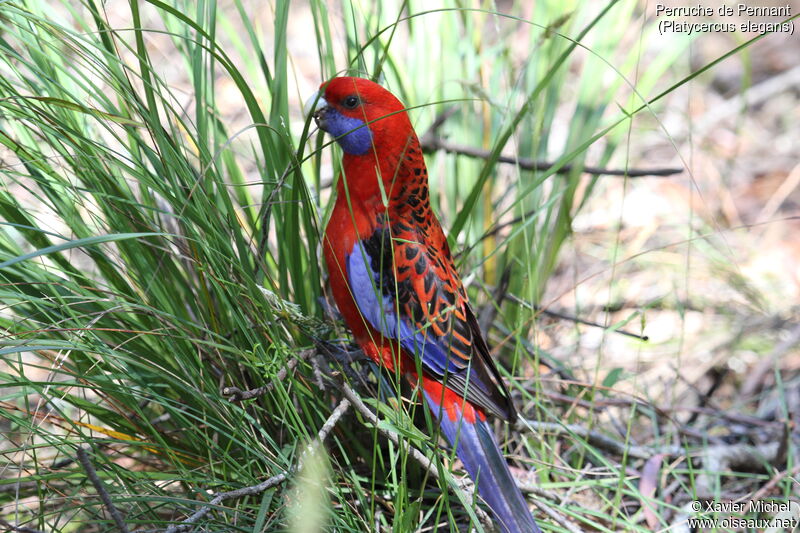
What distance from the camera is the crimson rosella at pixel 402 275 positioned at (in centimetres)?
190

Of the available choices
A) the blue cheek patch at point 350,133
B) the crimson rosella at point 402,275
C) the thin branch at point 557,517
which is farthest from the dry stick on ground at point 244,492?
the blue cheek patch at point 350,133

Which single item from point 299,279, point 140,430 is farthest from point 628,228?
point 140,430

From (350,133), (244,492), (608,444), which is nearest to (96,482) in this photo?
(244,492)

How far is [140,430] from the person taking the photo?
1.82 metres

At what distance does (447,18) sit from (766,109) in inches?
108

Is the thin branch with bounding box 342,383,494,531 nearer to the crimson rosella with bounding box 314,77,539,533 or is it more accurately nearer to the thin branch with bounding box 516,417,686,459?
the crimson rosella with bounding box 314,77,539,533

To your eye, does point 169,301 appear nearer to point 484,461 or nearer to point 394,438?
point 394,438

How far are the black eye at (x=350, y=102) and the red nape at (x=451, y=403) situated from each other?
31.8 inches

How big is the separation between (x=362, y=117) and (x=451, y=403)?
86 centimetres

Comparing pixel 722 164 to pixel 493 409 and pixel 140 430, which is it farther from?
pixel 140 430

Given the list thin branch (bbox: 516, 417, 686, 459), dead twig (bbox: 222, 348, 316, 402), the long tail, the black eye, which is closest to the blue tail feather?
the long tail

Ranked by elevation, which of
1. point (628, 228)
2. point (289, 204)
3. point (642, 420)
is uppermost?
point (289, 204)

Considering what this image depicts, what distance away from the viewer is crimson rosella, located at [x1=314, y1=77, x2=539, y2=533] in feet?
6.22

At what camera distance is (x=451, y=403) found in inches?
78.3
